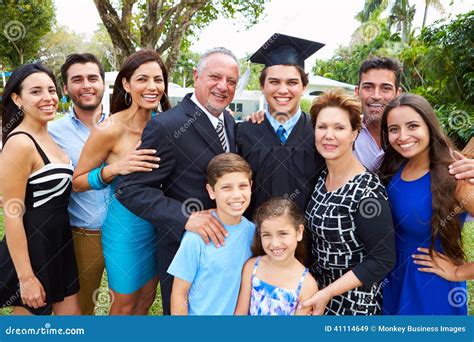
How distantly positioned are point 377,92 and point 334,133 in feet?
3.89

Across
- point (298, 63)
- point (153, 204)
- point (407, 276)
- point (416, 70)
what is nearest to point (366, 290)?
point (407, 276)

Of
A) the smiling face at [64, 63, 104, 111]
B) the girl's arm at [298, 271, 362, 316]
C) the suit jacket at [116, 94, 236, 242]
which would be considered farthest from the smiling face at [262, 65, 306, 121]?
the smiling face at [64, 63, 104, 111]

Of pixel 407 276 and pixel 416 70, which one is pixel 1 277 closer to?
pixel 407 276

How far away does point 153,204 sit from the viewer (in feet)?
7.93

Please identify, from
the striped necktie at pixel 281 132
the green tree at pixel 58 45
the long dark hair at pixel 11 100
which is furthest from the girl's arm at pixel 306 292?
the green tree at pixel 58 45

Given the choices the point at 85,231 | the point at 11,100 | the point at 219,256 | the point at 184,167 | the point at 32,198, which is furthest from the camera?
the point at 85,231

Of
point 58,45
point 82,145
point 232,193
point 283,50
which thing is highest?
point 58,45

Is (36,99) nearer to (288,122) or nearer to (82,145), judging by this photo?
(82,145)

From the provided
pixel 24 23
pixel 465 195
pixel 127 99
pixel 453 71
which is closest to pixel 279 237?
pixel 465 195

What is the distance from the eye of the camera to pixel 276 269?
7.73 feet

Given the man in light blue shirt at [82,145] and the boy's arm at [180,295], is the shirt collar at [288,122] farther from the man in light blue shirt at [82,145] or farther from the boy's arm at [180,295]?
the man in light blue shirt at [82,145]

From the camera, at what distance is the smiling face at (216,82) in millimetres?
2633

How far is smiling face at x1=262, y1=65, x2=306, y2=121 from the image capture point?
264 cm

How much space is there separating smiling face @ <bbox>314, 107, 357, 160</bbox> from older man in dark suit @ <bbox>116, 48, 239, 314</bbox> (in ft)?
1.98
